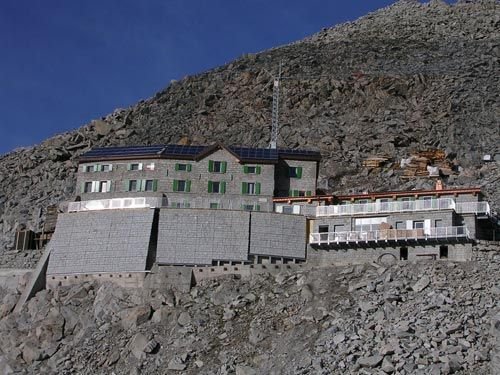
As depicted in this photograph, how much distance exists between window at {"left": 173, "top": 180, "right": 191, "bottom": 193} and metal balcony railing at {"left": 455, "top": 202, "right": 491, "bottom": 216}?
23931 millimetres

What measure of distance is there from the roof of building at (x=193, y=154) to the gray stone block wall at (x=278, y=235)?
26.2 feet

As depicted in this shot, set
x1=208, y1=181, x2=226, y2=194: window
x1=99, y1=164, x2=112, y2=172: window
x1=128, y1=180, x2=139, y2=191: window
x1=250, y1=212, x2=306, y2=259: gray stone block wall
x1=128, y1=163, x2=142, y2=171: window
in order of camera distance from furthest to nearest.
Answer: x1=99, y1=164, x2=112, y2=172: window
x1=128, y1=163, x2=142, y2=171: window
x1=128, y1=180, x2=139, y2=191: window
x1=208, y1=181, x2=226, y2=194: window
x1=250, y1=212, x2=306, y2=259: gray stone block wall

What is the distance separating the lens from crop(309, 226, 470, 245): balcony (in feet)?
260

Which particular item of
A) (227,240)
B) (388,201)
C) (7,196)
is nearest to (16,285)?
(227,240)

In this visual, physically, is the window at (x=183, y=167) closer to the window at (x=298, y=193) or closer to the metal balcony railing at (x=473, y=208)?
the window at (x=298, y=193)

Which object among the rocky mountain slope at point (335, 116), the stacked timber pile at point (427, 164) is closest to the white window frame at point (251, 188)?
the rocky mountain slope at point (335, 116)

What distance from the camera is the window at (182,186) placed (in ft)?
301

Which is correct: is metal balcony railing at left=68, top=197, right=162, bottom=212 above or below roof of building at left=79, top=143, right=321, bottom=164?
below

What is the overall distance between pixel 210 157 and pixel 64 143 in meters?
30.7

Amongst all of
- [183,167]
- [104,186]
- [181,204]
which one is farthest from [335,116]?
[181,204]

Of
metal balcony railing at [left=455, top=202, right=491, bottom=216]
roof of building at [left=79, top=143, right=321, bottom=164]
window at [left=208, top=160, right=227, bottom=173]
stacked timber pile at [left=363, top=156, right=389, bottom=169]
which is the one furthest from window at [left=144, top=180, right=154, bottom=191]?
metal balcony railing at [left=455, top=202, right=491, bottom=216]

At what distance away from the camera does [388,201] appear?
85.9 m

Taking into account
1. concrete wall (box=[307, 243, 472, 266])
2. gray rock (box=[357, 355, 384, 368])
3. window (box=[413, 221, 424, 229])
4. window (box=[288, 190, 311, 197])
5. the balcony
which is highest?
window (box=[288, 190, 311, 197])

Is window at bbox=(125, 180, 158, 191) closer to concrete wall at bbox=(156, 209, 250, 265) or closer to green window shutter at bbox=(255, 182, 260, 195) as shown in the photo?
concrete wall at bbox=(156, 209, 250, 265)
